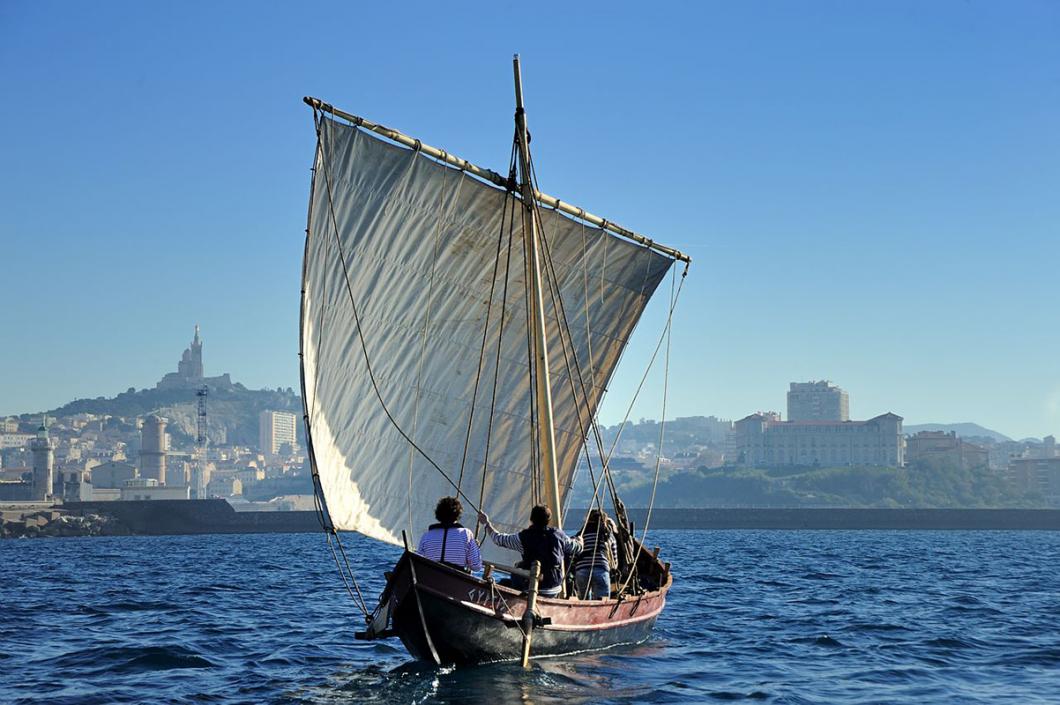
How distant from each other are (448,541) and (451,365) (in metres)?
5.04

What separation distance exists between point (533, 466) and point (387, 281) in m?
4.66

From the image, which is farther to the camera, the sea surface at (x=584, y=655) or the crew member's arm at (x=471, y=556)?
the crew member's arm at (x=471, y=556)

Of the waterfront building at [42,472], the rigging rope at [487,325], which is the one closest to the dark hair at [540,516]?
the rigging rope at [487,325]

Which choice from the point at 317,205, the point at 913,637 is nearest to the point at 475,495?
the point at 317,205

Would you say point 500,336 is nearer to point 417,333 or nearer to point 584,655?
point 417,333

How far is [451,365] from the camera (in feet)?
70.4

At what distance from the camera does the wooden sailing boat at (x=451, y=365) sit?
17.5 metres

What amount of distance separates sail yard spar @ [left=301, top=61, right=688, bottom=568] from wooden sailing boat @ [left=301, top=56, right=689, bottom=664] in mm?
29

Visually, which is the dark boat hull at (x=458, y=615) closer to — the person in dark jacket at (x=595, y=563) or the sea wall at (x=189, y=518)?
the person in dark jacket at (x=595, y=563)

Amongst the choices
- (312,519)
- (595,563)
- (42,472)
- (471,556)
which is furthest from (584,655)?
(42,472)

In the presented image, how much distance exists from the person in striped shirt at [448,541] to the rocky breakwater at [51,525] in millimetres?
115523

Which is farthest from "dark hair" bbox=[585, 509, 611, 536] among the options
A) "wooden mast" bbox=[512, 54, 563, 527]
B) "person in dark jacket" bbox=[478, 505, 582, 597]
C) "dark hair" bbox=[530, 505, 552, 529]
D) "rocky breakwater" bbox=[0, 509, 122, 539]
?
"rocky breakwater" bbox=[0, 509, 122, 539]

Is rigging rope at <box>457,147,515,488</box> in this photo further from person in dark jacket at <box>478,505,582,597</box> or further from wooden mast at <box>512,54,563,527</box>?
person in dark jacket at <box>478,505,582,597</box>

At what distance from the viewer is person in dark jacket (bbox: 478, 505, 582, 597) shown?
711 inches
